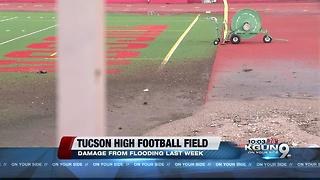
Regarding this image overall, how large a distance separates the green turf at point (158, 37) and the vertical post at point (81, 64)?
3.58 metres

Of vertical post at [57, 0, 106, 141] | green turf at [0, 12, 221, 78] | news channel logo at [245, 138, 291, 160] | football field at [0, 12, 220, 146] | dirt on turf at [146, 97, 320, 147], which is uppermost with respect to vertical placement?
vertical post at [57, 0, 106, 141]

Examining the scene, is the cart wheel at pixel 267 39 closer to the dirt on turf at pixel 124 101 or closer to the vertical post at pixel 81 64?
the dirt on turf at pixel 124 101

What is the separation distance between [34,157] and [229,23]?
811 cm

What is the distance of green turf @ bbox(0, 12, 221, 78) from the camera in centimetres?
786

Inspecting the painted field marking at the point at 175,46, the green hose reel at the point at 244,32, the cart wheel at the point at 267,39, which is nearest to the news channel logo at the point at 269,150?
the painted field marking at the point at 175,46

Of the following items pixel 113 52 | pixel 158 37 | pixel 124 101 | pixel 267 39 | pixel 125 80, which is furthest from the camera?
pixel 158 37

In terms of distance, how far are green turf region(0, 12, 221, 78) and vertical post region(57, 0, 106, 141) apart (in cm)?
358

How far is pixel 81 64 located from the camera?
160 centimetres

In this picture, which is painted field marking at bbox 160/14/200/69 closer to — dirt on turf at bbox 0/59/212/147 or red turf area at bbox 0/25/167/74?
red turf area at bbox 0/25/167/74

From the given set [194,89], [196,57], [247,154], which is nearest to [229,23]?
[196,57]

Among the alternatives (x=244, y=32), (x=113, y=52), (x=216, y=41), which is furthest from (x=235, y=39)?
(x=113, y=52)

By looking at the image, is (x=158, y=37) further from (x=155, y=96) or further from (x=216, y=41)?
(x=155, y=96)

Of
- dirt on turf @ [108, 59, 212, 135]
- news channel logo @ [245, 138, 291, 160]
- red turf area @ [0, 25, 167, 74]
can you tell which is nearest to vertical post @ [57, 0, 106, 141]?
news channel logo @ [245, 138, 291, 160]

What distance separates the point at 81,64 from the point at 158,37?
10.2 m
